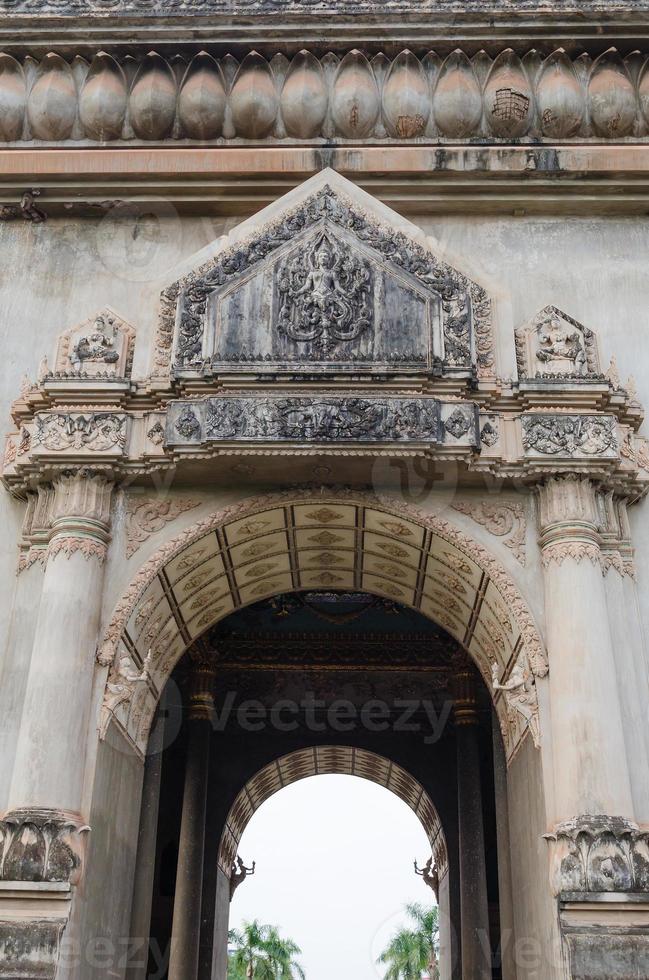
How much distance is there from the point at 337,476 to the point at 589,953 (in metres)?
4.85

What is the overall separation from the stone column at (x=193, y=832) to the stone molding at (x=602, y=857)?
8.71m

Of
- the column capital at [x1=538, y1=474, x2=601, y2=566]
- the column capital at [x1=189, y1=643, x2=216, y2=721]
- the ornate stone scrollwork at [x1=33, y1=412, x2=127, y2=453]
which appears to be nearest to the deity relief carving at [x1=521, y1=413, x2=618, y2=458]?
the column capital at [x1=538, y1=474, x2=601, y2=566]

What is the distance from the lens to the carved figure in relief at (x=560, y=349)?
36.2 ft

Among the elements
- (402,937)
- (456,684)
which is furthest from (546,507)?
(402,937)

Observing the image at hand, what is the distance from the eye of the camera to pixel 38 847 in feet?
29.9

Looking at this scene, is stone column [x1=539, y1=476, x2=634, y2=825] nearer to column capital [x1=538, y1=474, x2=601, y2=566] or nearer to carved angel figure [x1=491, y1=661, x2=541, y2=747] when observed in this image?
column capital [x1=538, y1=474, x2=601, y2=566]

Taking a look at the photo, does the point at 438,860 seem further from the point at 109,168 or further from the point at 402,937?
the point at 402,937

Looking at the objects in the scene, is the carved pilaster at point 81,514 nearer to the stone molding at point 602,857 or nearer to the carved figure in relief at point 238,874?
the stone molding at point 602,857

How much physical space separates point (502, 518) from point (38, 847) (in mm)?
5230

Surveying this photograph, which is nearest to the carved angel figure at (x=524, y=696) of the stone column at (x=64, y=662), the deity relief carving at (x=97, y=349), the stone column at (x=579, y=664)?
the stone column at (x=579, y=664)

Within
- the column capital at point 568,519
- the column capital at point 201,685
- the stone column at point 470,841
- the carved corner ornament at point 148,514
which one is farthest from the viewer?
the column capital at point 201,685

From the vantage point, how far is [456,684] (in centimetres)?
1764

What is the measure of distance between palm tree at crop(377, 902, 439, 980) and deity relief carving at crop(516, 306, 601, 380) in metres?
46.8

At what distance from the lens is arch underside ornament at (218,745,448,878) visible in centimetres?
1916
